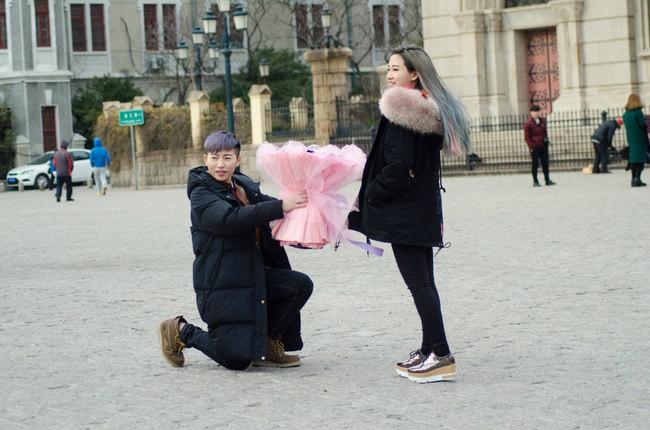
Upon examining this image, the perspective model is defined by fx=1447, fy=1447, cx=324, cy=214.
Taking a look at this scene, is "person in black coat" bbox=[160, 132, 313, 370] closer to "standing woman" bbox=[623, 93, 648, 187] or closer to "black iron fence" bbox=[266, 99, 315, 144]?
"standing woman" bbox=[623, 93, 648, 187]

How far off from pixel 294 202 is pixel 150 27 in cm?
5516

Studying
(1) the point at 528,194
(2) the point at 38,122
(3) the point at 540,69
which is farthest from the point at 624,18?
(2) the point at 38,122

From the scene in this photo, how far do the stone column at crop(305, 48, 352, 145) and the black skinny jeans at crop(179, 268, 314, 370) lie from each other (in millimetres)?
30602

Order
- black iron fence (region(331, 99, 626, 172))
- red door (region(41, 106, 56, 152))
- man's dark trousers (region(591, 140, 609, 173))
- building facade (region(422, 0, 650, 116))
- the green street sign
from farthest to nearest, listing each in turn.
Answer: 1. red door (region(41, 106, 56, 152))
2. the green street sign
3. building facade (region(422, 0, 650, 116))
4. black iron fence (region(331, 99, 626, 172))
5. man's dark trousers (region(591, 140, 609, 173))

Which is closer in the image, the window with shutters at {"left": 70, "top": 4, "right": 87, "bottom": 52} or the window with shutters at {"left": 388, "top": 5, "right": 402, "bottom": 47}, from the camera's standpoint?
the window with shutters at {"left": 70, "top": 4, "right": 87, "bottom": 52}

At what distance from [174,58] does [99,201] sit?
2863cm

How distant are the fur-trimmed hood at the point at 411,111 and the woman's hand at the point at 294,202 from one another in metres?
0.65

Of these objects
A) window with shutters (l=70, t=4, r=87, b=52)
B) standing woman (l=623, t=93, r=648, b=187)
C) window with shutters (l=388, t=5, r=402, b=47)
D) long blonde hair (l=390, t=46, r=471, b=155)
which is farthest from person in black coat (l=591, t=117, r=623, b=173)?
window with shutters (l=388, t=5, r=402, b=47)

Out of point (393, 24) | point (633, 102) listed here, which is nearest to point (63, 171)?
point (633, 102)

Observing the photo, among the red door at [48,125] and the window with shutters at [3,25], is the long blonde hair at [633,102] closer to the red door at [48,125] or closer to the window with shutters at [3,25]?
the red door at [48,125]

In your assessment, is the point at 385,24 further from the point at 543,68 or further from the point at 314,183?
the point at 314,183

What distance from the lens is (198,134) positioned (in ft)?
138

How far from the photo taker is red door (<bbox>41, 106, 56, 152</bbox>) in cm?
5656

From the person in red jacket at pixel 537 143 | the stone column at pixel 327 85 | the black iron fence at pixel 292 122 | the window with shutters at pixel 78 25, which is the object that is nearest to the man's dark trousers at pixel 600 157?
the person in red jacket at pixel 537 143
